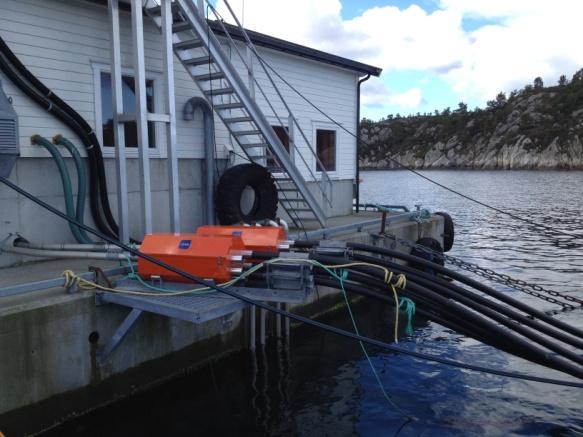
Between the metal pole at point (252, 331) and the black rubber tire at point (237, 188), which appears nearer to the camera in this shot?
the metal pole at point (252, 331)

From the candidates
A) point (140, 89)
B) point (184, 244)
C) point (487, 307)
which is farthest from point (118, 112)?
point (487, 307)

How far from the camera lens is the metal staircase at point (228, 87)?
28.7 feet

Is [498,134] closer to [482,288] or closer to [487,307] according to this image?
[482,288]

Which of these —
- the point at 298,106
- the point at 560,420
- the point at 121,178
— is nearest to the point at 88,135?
the point at 121,178

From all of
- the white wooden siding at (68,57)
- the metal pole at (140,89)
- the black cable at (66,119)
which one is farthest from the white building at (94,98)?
the metal pole at (140,89)

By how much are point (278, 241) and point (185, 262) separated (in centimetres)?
112

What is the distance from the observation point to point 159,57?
10.0 meters

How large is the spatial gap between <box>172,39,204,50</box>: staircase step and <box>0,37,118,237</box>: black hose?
6.72ft


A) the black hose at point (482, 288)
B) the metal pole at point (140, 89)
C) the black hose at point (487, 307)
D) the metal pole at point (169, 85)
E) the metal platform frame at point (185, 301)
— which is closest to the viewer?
the black hose at point (487, 307)

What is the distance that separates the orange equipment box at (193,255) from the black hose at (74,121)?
297 cm

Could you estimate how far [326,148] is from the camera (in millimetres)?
14836

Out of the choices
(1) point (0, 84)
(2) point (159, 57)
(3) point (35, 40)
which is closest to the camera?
(1) point (0, 84)

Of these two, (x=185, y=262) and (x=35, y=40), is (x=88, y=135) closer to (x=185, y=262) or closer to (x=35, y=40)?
(x=35, y=40)

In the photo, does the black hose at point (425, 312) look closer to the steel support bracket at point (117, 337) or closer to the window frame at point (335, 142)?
the steel support bracket at point (117, 337)
